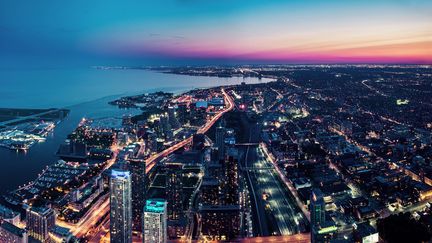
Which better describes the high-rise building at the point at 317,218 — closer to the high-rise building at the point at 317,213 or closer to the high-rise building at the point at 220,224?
A: the high-rise building at the point at 317,213

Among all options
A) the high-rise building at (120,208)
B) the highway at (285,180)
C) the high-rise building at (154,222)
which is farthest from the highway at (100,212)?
the highway at (285,180)

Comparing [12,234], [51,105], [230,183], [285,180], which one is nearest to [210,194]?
[230,183]

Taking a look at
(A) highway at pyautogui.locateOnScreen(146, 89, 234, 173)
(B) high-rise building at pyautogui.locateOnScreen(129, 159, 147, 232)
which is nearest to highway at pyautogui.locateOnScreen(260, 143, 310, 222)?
(A) highway at pyautogui.locateOnScreen(146, 89, 234, 173)

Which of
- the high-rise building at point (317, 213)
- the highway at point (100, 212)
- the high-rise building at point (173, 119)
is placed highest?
the high-rise building at point (173, 119)

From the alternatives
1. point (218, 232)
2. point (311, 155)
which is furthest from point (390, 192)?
point (218, 232)

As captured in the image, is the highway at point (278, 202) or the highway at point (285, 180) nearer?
the highway at point (278, 202)

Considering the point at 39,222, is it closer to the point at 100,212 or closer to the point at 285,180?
the point at 100,212
